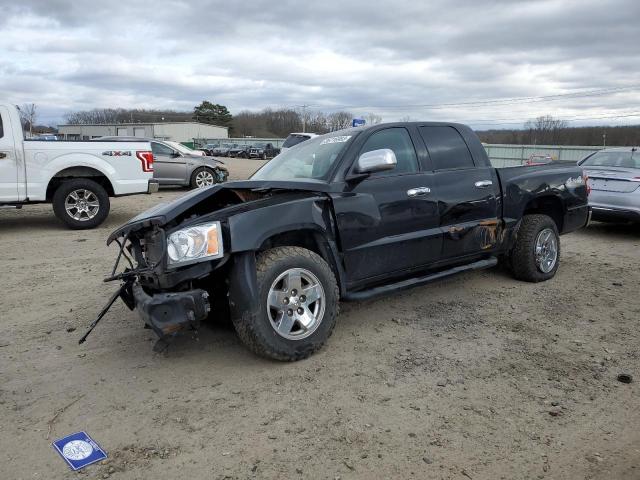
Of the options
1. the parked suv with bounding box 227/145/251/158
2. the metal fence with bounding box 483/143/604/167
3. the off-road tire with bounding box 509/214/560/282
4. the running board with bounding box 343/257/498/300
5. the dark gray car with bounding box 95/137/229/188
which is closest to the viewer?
the running board with bounding box 343/257/498/300

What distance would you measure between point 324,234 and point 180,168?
40.0ft

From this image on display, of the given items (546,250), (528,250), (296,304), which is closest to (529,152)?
(546,250)

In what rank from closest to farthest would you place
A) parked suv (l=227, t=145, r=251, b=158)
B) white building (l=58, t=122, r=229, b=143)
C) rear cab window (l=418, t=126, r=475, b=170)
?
1. rear cab window (l=418, t=126, r=475, b=170)
2. parked suv (l=227, t=145, r=251, b=158)
3. white building (l=58, t=122, r=229, b=143)

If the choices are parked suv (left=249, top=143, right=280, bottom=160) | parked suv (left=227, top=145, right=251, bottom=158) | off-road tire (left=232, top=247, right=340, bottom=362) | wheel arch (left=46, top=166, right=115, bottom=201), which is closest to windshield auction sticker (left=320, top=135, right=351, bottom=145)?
off-road tire (left=232, top=247, right=340, bottom=362)

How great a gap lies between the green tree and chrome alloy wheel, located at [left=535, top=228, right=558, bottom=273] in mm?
116361

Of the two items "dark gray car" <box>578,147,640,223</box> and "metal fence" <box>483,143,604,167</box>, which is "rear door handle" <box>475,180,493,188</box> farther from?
"metal fence" <box>483,143,604,167</box>

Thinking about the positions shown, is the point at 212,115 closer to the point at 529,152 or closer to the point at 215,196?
the point at 529,152

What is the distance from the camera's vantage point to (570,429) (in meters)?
3.01

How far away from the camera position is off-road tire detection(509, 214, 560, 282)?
227 inches

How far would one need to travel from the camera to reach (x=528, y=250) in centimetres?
577

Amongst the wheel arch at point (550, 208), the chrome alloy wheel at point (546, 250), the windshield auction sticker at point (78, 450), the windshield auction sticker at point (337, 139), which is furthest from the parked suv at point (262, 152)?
the windshield auction sticker at point (78, 450)

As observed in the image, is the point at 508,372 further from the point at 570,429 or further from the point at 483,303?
the point at 483,303

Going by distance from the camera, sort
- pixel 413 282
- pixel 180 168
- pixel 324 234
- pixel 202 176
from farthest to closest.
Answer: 1. pixel 202 176
2. pixel 180 168
3. pixel 413 282
4. pixel 324 234

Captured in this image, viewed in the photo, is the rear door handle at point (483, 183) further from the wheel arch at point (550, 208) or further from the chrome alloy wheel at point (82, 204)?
the chrome alloy wheel at point (82, 204)
